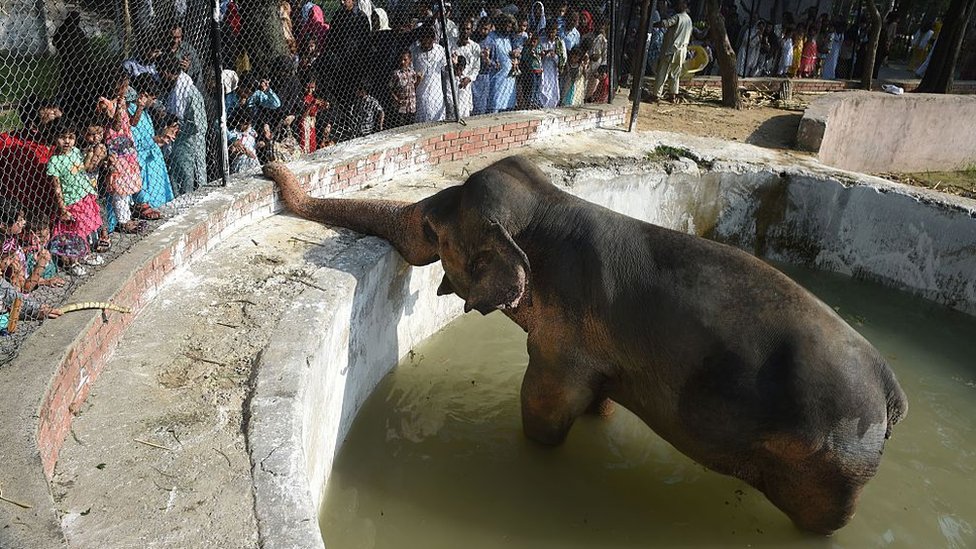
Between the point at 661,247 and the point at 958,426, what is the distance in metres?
3.22

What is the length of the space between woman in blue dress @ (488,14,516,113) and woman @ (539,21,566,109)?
0.51 m

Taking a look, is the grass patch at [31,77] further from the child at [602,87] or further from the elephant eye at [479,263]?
the child at [602,87]

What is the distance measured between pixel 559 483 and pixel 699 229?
4836 mm

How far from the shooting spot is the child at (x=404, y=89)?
888 cm

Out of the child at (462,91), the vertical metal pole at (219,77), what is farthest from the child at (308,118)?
the child at (462,91)

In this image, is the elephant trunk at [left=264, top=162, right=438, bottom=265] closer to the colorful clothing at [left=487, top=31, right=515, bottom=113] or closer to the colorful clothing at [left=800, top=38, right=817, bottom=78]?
the colorful clothing at [left=487, top=31, right=515, bottom=113]

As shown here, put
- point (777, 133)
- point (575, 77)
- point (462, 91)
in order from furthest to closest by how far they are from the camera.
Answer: point (777, 133) → point (575, 77) → point (462, 91)

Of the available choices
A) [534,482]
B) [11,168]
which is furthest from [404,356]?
[11,168]

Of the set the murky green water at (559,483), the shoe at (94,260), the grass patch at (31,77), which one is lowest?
the murky green water at (559,483)

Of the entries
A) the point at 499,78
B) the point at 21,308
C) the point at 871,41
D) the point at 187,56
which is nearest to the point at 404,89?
the point at 499,78

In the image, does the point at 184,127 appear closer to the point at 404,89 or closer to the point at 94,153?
the point at 94,153

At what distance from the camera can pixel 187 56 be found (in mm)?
6809

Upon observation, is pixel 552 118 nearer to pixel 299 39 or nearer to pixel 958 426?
pixel 299 39

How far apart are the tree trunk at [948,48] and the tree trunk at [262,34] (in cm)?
1331
